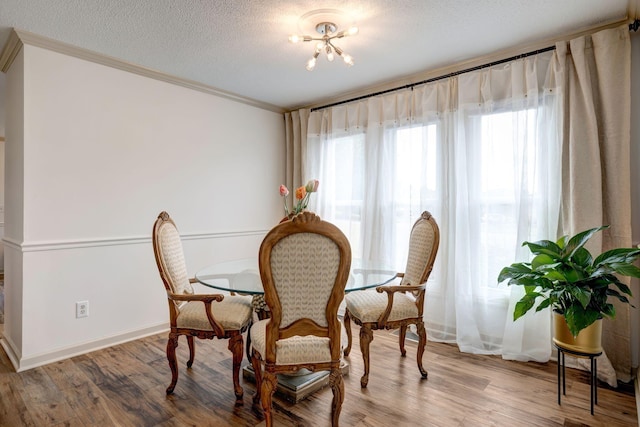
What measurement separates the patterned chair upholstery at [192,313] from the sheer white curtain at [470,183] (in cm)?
179

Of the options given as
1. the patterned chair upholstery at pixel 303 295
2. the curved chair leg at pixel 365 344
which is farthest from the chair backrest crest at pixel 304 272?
the curved chair leg at pixel 365 344

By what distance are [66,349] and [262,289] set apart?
1902 mm

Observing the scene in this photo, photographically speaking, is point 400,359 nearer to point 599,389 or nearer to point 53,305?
point 599,389

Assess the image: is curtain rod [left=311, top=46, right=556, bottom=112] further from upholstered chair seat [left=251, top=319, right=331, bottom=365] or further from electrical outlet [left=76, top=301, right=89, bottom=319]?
electrical outlet [left=76, top=301, right=89, bottom=319]

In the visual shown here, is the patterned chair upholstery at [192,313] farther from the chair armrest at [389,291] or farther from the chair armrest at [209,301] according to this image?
the chair armrest at [389,291]

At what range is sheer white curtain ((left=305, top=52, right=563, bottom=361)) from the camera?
2.62 meters

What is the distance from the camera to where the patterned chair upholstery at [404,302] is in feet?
7.41

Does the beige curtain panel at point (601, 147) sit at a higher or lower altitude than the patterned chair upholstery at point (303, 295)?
higher

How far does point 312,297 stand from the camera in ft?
5.53

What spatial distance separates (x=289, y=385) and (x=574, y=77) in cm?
287

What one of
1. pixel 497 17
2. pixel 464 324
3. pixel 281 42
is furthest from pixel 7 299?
pixel 497 17

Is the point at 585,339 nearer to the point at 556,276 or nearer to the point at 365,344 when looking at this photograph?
the point at 556,276

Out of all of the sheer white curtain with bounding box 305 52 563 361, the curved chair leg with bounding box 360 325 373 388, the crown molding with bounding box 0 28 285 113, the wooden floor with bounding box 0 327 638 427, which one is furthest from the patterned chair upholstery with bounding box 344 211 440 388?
the crown molding with bounding box 0 28 285 113

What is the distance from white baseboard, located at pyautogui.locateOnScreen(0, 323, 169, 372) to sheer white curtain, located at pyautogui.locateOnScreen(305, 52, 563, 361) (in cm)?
222
